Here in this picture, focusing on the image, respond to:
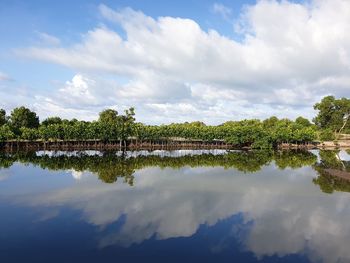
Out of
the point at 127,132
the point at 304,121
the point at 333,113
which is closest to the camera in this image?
the point at 127,132

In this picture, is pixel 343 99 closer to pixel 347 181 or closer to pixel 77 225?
pixel 347 181

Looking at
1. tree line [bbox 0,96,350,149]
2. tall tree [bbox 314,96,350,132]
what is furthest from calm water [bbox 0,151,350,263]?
tall tree [bbox 314,96,350,132]

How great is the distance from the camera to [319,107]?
115312 millimetres

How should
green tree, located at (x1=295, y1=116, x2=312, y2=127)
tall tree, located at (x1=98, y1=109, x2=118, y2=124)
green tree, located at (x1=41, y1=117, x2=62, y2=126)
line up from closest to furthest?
1. green tree, located at (x1=41, y1=117, x2=62, y2=126)
2. tall tree, located at (x1=98, y1=109, x2=118, y2=124)
3. green tree, located at (x1=295, y1=116, x2=312, y2=127)

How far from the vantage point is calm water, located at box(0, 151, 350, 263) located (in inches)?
637

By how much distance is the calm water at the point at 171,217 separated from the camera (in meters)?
16.2

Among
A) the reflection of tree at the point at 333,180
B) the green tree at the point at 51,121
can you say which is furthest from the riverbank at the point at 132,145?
the reflection of tree at the point at 333,180

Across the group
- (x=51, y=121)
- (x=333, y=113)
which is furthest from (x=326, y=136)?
(x=51, y=121)

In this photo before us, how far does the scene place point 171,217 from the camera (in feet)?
71.6

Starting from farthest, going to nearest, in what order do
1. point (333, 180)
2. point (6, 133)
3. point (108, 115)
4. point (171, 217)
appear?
point (108, 115) → point (6, 133) → point (333, 180) → point (171, 217)

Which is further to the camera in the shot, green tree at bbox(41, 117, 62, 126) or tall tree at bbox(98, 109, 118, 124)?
tall tree at bbox(98, 109, 118, 124)

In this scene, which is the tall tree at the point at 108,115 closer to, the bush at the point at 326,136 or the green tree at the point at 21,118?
the green tree at the point at 21,118

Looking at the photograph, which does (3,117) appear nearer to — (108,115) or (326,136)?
(108,115)

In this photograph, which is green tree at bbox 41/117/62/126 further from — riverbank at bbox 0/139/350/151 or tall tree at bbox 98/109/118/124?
riverbank at bbox 0/139/350/151
